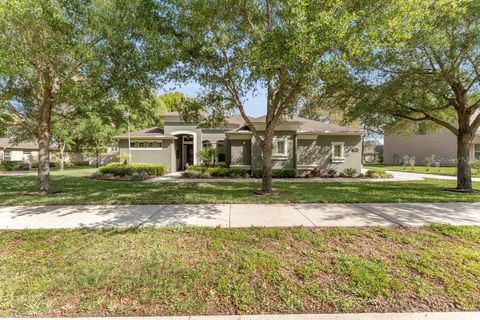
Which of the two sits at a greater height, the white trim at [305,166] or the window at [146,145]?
the window at [146,145]

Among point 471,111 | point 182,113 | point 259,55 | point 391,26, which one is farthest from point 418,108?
point 182,113

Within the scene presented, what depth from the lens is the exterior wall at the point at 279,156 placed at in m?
16.6

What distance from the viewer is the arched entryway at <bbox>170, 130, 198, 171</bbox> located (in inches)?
857

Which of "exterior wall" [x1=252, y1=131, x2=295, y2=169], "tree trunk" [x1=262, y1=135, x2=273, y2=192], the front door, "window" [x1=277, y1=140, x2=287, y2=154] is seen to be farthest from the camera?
the front door

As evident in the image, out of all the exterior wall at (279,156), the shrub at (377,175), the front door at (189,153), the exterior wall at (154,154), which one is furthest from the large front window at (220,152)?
the shrub at (377,175)

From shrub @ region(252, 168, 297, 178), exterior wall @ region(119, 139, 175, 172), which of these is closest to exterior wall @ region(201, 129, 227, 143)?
exterior wall @ region(119, 139, 175, 172)

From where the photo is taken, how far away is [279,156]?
1681 cm

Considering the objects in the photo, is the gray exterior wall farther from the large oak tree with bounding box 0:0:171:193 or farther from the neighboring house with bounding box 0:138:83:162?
the neighboring house with bounding box 0:138:83:162

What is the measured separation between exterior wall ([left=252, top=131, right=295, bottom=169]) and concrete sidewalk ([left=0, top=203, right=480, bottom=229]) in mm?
9258

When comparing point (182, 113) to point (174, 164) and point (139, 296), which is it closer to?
point (139, 296)

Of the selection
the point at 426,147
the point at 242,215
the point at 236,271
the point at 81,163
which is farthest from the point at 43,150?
the point at 426,147

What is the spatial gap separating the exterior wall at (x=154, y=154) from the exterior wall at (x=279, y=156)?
26.1 feet

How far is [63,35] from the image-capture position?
751 cm

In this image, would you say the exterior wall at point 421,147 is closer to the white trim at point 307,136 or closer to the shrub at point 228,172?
the white trim at point 307,136
